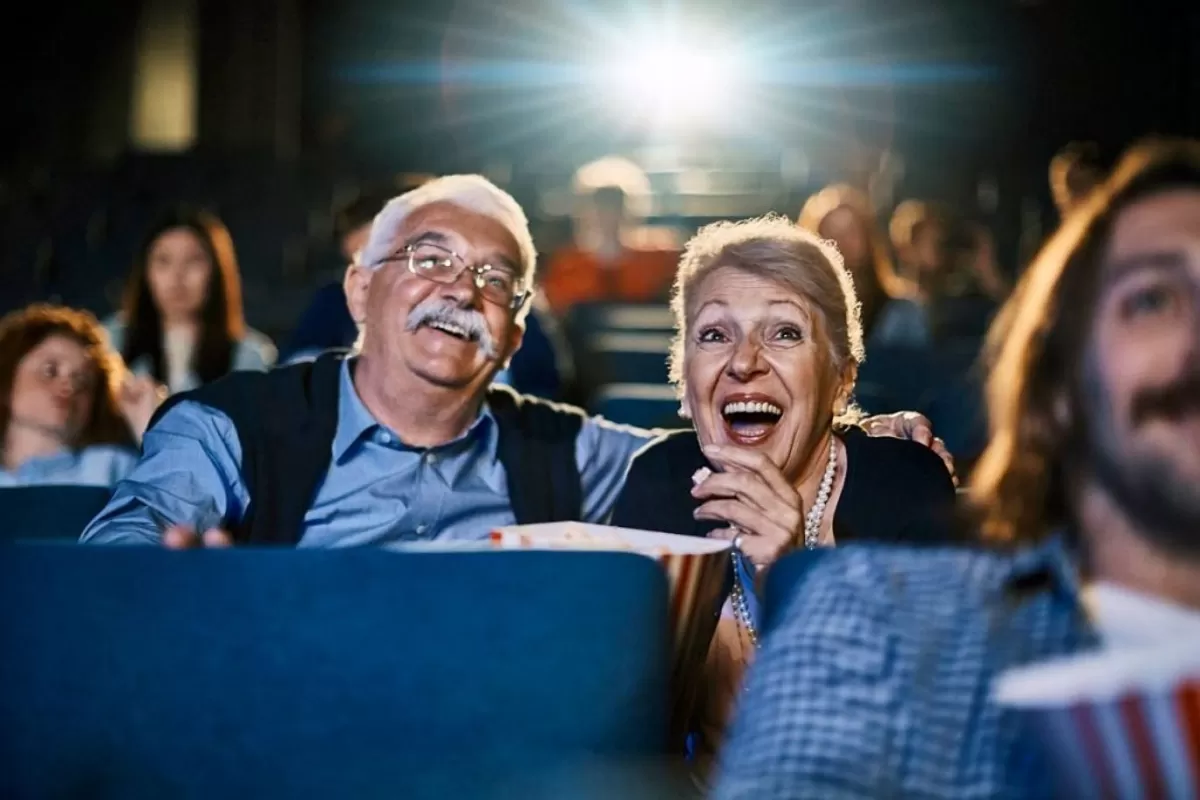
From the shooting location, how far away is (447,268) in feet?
7.52

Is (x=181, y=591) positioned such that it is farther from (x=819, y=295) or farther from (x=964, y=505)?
(x=819, y=295)

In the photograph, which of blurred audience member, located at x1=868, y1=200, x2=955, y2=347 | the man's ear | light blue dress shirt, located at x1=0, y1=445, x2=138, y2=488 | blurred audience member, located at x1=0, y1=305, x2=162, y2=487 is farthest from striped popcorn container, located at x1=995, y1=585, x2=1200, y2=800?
blurred audience member, located at x1=868, y1=200, x2=955, y2=347

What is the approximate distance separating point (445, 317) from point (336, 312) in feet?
5.03

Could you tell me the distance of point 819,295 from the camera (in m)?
2.08

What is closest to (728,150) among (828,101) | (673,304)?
(828,101)

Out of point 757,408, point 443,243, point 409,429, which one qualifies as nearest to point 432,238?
point 443,243

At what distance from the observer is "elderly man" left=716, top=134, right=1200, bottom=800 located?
109 centimetres

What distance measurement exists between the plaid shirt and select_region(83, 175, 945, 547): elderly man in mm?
984

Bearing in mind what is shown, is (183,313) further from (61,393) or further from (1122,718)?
(1122,718)

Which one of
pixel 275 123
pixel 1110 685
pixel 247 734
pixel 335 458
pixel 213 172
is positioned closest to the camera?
pixel 1110 685

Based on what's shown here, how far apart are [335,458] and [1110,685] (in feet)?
4.99

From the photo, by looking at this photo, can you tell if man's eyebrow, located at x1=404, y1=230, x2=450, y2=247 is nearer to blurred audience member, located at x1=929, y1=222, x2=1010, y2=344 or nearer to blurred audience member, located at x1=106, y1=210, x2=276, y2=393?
blurred audience member, located at x1=106, y1=210, x2=276, y2=393

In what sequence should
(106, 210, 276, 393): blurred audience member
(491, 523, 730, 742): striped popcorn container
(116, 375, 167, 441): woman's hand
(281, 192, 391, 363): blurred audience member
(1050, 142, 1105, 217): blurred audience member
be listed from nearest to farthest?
(491, 523, 730, 742): striped popcorn container, (116, 375, 167, 441): woman's hand, (281, 192, 391, 363): blurred audience member, (106, 210, 276, 393): blurred audience member, (1050, 142, 1105, 217): blurred audience member

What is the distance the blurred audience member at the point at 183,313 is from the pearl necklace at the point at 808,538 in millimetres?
2487
